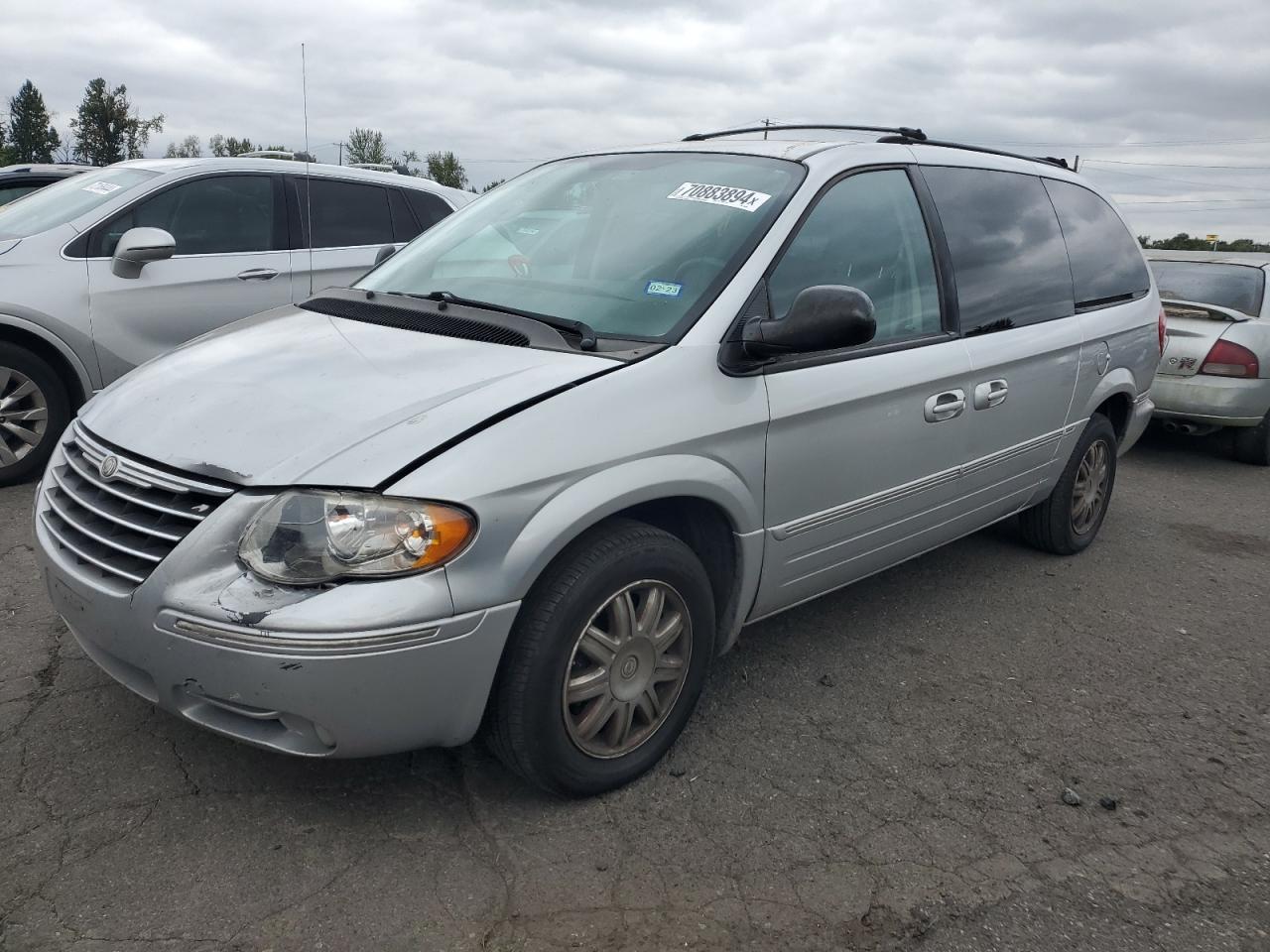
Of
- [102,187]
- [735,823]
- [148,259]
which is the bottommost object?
[735,823]

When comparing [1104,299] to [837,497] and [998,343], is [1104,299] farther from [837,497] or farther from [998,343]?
[837,497]

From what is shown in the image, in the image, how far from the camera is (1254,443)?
7.79m

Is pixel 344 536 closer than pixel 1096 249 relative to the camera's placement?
Yes

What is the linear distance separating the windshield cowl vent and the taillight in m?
6.21

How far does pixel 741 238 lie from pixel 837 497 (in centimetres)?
85

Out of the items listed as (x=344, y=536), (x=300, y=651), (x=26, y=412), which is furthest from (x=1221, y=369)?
(x=26, y=412)

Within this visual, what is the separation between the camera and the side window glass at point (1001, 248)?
13.0 feet

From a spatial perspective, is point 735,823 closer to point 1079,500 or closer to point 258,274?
point 1079,500

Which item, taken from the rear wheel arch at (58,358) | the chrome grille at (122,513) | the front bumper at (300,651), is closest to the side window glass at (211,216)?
the rear wheel arch at (58,358)

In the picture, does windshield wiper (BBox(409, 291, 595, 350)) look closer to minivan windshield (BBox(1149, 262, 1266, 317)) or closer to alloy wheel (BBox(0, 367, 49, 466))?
alloy wheel (BBox(0, 367, 49, 466))

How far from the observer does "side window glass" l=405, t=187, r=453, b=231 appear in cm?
694

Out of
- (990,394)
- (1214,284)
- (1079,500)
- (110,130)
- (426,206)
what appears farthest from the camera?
(110,130)

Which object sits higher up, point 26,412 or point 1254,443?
point 26,412

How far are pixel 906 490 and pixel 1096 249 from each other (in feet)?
6.78
